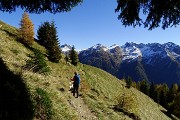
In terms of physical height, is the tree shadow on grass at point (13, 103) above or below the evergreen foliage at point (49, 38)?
below

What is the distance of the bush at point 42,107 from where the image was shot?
46.7ft

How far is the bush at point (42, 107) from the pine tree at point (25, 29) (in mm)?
29918

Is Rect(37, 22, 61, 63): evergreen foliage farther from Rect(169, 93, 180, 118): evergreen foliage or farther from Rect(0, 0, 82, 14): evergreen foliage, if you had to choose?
Rect(169, 93, 180, 118): evergreen foliage

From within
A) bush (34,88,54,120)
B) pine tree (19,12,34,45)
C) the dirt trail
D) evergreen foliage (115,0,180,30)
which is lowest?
the dirt trail

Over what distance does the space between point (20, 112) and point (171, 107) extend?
7174 centimetres

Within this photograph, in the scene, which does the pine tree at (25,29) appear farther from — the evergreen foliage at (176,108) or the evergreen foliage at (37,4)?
the evergreen foliage at (176,108)

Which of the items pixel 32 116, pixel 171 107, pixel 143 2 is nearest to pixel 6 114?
pixel 32 116

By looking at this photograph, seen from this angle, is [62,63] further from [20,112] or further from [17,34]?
[20,112]

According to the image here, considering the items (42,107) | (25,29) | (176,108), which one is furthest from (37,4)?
(176,108)

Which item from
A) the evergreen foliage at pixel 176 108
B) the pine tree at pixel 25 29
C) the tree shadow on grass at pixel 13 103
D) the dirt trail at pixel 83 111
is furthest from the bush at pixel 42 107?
the evergreen foliage at pixel 176 108

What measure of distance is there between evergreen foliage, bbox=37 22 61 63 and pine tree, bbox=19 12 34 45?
13.3 feet

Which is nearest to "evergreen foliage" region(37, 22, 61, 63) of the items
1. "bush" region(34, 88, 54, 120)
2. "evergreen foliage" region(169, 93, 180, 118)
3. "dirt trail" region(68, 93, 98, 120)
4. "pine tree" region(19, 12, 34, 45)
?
"pine tree" region(19, 12, 34, 45)

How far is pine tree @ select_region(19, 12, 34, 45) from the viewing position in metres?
44.2

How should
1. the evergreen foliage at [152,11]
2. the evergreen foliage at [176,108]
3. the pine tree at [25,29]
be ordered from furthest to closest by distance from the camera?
the evergreen foliage at [176,108], the pine tree at [25,29], the evergreen foliage at [152,11]
